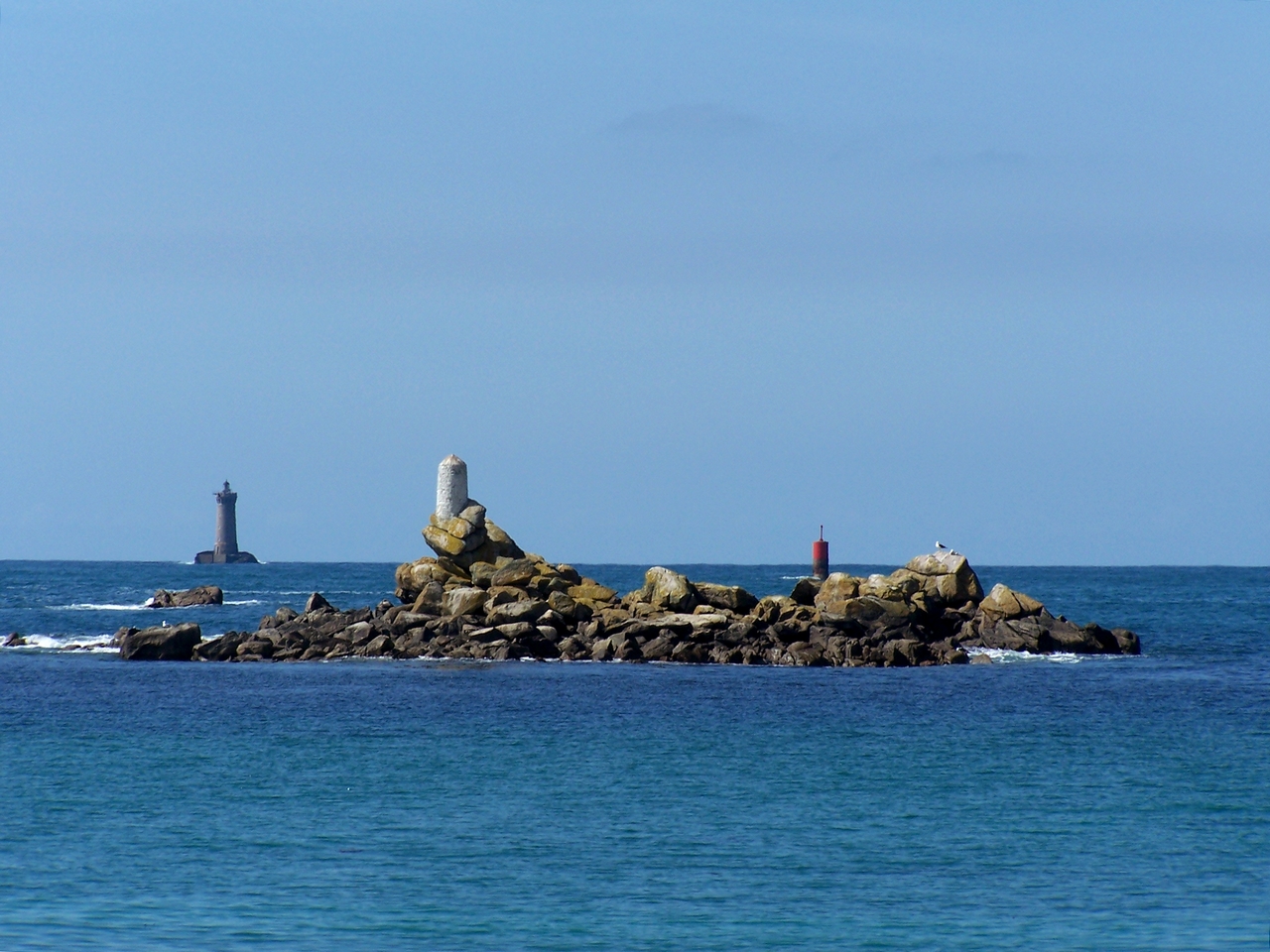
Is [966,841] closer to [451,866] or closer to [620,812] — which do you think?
[620,812]

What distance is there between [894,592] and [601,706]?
1880 centimetres

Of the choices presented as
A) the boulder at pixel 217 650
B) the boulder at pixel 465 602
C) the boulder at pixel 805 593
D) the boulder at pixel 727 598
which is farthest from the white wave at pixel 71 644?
the boulder at pixel 805 593

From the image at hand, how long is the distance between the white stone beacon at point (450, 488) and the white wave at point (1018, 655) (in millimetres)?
20601

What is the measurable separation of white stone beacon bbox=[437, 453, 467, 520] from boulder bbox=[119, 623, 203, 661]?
416 inches

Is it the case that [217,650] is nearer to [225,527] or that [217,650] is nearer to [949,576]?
[949,576]

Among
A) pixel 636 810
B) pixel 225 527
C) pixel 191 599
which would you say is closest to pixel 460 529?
pixel 636 810

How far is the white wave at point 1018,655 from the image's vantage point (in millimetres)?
54628

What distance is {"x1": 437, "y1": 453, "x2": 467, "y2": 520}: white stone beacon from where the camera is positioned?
62.0 m

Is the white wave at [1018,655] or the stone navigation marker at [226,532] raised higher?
the stone navigation marker at [226,532]

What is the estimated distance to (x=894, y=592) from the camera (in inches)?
2240

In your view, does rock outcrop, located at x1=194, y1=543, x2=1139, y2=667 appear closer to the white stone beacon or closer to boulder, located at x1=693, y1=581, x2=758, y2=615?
boulder, located at x1=693, y1=581, x2=758, y2=615

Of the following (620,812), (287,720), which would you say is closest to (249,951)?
(620,812)

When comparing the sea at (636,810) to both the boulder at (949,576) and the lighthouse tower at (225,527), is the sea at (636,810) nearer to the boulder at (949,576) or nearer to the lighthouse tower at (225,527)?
the boulder at (949,576)

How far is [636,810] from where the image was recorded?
91.0 ft
